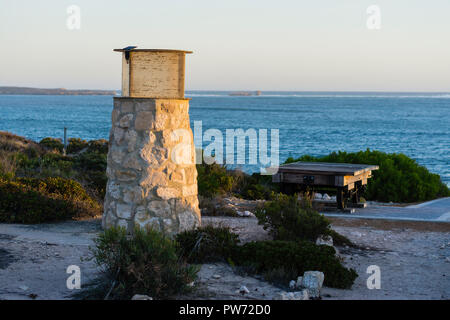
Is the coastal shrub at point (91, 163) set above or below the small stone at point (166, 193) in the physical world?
below

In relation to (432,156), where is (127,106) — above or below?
above

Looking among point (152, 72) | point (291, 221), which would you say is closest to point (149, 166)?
point (152, 72)

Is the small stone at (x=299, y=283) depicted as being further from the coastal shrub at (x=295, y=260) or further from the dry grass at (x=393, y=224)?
the dry grass at (x=393, y=224)

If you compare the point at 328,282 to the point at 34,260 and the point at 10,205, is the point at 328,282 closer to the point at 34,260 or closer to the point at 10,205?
the point at 34,260

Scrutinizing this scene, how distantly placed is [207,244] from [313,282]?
6.14 feet

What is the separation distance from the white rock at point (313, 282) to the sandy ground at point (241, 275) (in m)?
0.16

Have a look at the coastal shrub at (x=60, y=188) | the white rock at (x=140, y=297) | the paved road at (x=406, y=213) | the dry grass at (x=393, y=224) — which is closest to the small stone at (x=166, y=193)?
the white rock at (x=140, y=297)

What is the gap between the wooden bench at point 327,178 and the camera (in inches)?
480

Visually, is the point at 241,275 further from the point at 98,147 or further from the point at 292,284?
the point at 98,147

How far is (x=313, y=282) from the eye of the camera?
6.28 meters
